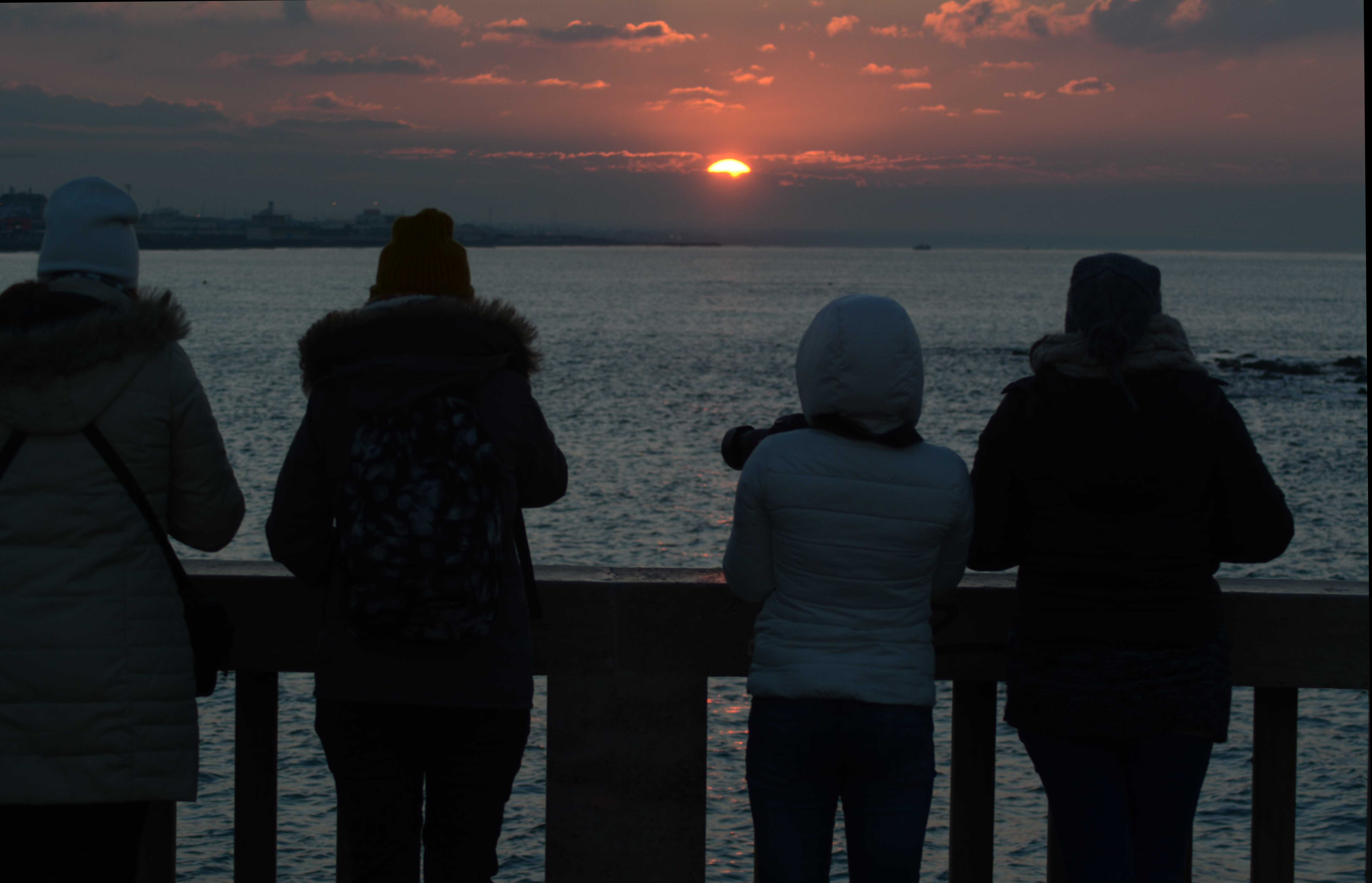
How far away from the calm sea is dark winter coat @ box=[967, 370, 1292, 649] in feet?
5.75

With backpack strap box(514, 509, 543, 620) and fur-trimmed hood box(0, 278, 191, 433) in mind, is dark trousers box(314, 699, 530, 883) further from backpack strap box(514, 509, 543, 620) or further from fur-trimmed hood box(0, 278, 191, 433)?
fur-trimmed hood box(0, 278, 191, 433)

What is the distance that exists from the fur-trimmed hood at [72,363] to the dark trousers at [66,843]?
2.53ft

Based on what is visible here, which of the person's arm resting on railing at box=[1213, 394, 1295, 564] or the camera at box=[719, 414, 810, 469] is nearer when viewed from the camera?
the person's arm resting on railing at box=[1213, 394, 1295, 564]

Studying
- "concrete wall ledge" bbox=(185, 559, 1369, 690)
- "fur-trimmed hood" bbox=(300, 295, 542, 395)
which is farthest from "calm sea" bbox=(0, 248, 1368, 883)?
"fur-trimmed hood" bbox=(300, 295, 542, 395)

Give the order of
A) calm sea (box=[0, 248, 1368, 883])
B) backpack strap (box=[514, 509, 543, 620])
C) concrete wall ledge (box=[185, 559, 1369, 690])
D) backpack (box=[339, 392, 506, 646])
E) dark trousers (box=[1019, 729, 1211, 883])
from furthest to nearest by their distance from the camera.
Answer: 1. calm sea (box=[0, 248, 1368, 883])
2. concrete wall ledge (box=[185, 559, 1369, 690])
3. backpack strap (box=[514, 509, 543, 620])
4. dark trousers (box=[1019, 729, 1211, 883])
5. backpack (box=[339, 392, 506, 646])

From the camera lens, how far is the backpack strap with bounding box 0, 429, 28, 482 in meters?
2.39

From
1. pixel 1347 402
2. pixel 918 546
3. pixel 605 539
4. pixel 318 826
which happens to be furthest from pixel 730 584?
pixel 1347 402

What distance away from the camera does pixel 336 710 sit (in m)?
2.47

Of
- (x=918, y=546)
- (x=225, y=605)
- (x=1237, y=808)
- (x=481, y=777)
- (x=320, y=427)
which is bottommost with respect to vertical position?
(x=1237, y=808)

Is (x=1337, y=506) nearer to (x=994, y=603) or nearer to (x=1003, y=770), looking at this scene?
(x=1003, y=770)

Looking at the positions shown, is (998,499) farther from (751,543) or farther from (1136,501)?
Answer: (751,543)

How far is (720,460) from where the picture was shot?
24.4 metres

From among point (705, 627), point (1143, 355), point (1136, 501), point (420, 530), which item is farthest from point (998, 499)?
point (420, 530)

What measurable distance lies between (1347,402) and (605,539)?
28.3 meters
